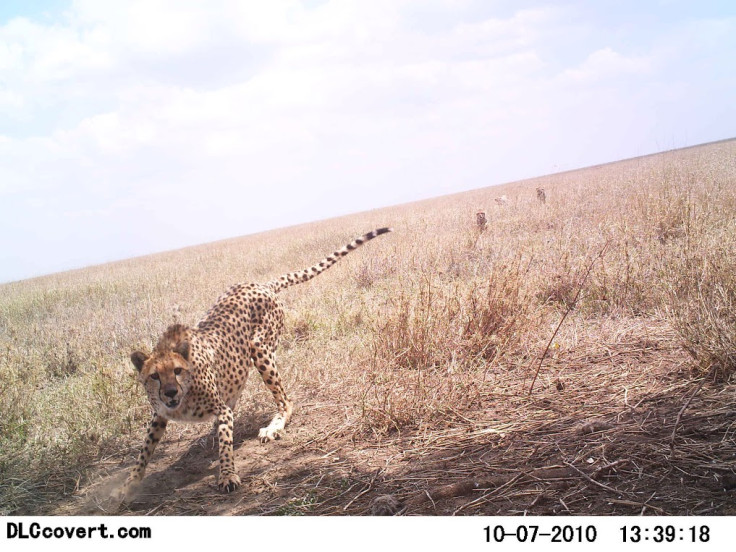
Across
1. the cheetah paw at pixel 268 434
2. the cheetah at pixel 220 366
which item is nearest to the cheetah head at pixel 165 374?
the cheetah at pixel 220 366

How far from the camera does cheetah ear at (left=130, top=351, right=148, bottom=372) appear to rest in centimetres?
277

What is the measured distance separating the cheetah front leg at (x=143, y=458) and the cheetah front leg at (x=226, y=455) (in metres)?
0.35

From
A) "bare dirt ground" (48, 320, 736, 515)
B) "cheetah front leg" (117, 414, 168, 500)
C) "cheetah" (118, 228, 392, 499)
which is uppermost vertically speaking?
"cheetah" (118, 228, 392, 499)

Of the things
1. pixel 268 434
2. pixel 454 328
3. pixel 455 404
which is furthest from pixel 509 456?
pixel 454 328

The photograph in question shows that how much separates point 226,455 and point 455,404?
1.39m

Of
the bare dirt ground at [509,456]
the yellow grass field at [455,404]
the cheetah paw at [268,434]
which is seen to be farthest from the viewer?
the cheetah paw at [268,434]

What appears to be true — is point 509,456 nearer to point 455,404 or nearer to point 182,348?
point 455,404

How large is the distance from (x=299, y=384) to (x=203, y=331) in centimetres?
107

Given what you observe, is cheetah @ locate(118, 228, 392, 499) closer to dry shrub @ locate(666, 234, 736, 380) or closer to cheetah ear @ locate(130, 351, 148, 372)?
cheetah ear @ locate(130, 351, 148, 372)

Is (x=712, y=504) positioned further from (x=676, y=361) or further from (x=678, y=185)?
(x=678, y=185)

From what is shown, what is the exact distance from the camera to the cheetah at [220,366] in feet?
9.25

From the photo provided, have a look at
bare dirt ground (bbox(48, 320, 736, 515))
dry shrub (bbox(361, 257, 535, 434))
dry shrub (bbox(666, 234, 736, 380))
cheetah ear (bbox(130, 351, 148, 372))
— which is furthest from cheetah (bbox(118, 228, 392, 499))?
dry shrub (bbox(666, 234, 736, 380))

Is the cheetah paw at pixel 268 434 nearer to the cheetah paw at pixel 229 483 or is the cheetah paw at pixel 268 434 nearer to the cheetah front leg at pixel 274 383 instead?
the cheetah front leg at pixel 274 383

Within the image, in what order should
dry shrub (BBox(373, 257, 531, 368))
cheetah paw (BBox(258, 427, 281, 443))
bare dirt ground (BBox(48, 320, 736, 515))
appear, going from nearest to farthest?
bare dirt ground (BBox(48, 320, 736, 515)), cheetah paw (BBox(258, 427, 281, 443)), dry shrub (BBox(373, 257, 531, 368))
